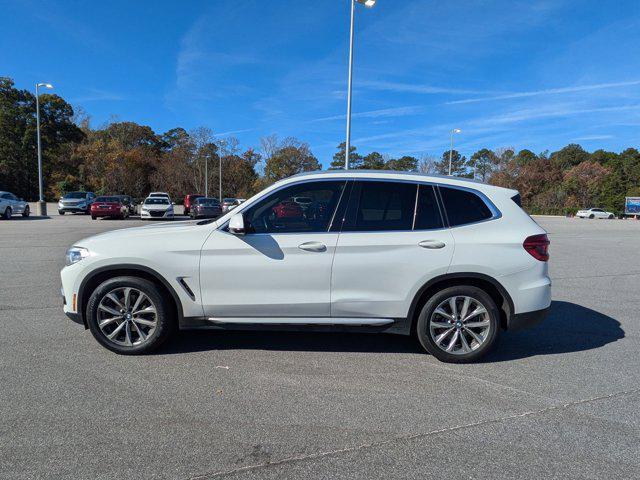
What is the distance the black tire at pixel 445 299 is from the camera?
415 centimetres

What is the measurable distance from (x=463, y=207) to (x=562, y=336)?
2276 mm

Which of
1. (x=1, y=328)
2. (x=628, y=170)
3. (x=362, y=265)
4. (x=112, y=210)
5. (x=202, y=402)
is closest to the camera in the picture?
(x=202, y=402)

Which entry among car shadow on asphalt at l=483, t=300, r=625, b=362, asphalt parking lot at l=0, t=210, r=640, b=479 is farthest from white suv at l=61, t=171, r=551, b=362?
car shadow on asphalt at l=483, t=300, r=625, b=362

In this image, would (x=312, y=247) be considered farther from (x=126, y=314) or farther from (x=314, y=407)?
(x=126, y=314)

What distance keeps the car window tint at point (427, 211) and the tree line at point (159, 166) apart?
43691mm

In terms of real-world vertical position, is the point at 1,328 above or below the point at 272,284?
below

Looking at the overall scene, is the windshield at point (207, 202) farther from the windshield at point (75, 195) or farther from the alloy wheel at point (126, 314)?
the alloy wheel at point (126, 314)

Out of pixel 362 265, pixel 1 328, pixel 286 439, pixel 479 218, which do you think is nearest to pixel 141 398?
pixel 286 439

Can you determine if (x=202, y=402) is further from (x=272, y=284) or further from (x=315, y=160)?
(x=315, y=160)

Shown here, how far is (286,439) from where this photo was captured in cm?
293

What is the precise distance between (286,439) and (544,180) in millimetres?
84178

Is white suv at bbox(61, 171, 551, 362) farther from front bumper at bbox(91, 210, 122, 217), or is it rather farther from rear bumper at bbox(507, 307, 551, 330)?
front bumper at bbox(91, 210, 122, 217)

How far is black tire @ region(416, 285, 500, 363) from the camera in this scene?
4.15m

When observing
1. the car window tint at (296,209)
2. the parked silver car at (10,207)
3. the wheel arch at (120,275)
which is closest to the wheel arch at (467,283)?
the car window tint at (296,209)
